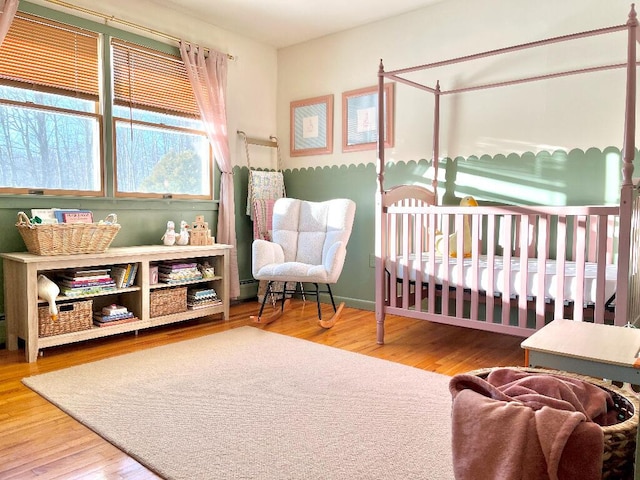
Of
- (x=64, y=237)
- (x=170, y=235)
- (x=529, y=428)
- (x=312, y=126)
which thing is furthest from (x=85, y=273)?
(x=529, y=428)

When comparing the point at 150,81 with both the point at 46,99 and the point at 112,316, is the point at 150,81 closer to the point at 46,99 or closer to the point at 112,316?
the point at 46,99


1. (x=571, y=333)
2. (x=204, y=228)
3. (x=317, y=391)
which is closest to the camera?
(x=571, y=333)

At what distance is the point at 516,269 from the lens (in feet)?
8.68

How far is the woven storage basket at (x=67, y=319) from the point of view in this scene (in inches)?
109

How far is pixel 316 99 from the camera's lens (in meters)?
4.39

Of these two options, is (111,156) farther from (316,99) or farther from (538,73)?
(538,73)

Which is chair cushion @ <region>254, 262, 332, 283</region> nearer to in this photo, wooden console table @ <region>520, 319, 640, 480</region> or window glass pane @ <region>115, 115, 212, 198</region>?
window glass pane @ <region>115, 115, 212, 198</region>

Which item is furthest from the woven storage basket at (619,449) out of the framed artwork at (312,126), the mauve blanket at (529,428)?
the framed artwork at (312,126)

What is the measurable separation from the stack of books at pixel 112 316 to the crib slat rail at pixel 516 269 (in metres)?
1.68

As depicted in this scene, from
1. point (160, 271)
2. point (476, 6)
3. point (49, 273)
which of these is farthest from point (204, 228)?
point (476, 6)

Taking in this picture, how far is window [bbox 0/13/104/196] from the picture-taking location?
2963 millimetres

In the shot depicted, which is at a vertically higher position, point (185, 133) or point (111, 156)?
point (185, 133)

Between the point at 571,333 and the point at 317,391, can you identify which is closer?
the point at 571,333

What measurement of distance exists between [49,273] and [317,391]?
194 centimetres
